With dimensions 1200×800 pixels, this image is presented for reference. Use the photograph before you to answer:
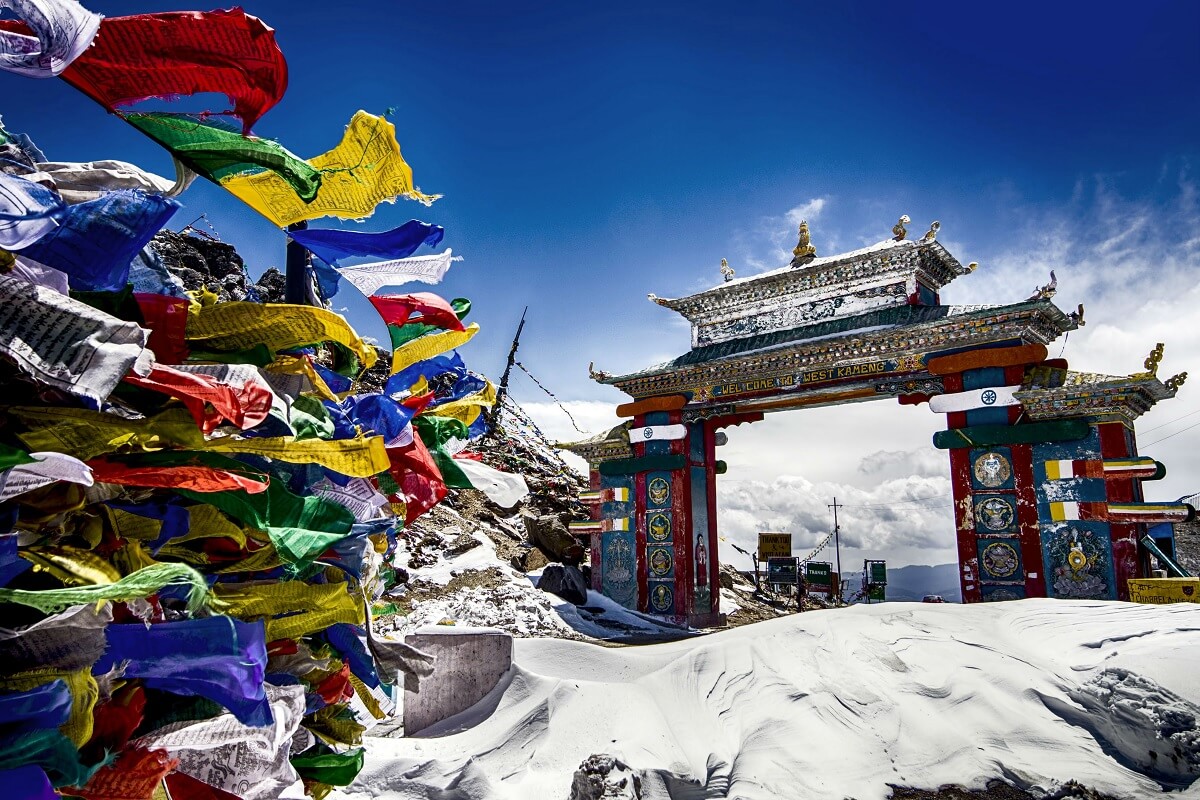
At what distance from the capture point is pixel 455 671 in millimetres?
6242

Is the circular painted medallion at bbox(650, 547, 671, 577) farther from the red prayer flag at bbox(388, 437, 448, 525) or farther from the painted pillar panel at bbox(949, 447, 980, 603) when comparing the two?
the red prayer flag at bbox(388, 437, 448, 525)

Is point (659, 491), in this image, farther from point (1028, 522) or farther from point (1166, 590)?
point (1166, 590)

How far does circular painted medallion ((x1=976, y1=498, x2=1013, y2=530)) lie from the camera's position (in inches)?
416

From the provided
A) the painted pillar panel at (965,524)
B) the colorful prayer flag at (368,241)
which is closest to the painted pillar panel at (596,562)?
the painted pillar panel at (965,524)

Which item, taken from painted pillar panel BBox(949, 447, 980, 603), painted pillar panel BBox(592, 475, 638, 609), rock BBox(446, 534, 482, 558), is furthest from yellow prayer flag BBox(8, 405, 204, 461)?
rock BBox(446, 534, 482, 558)

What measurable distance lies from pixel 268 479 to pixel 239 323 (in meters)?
0.51

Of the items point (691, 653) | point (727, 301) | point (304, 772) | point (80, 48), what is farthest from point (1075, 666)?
point (727, 301)

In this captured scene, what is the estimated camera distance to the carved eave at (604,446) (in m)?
15.3

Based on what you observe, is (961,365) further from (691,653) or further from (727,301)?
(691,653)

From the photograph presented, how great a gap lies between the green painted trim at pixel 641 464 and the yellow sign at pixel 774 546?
6672 millimetres

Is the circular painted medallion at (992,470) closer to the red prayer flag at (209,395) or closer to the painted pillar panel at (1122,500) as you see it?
the painted pillar panel at (1122,500)

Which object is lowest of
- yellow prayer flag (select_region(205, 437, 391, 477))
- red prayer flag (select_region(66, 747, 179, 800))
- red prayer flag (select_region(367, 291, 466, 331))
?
red prayer flag (select_region(66, 747, 179, 800))

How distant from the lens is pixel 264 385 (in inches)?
76.7

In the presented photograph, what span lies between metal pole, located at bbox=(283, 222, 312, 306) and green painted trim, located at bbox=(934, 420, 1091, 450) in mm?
10847
